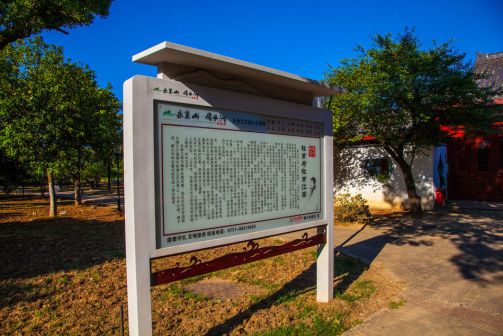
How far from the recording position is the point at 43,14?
8.75 m

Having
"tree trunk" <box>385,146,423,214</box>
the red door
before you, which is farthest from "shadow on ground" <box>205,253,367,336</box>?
the red door

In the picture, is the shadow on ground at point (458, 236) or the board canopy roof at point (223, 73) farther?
the shadow on ground at point (458, 236)

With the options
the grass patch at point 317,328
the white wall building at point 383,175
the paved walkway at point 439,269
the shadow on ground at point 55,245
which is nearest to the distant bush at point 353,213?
the paved walkway at point 439,269

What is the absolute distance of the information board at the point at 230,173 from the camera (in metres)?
3.28

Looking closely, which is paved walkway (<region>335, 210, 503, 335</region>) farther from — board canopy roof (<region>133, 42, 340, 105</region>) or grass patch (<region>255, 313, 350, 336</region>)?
board canopy roof (<region>133, 42, 340, 105</region>)

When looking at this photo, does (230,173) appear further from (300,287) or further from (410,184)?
(410,184)

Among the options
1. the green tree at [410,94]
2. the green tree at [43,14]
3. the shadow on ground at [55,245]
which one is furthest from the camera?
the green tree at [410,94]

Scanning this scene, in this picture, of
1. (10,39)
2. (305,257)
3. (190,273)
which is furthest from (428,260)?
(10,39)

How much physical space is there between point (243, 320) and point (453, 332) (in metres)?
2.32

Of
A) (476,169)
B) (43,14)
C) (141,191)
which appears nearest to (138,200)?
(141,191)

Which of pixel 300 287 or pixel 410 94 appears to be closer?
pixel 300 287

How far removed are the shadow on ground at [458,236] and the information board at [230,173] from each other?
3455mm

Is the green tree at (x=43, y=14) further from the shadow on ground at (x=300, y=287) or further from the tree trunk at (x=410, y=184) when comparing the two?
the tree trunk at (x=410, y=184)

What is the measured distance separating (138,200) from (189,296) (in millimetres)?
2539
